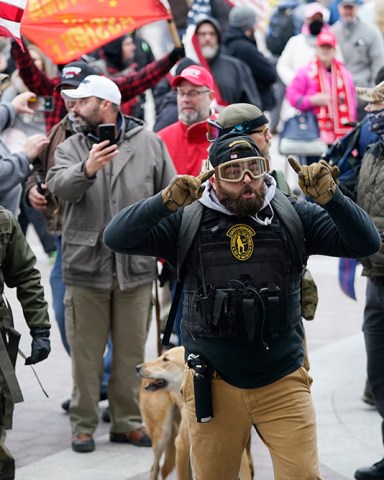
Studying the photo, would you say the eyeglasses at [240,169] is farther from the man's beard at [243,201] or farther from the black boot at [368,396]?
the black boot at [368,396]

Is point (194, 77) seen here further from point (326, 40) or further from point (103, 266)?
point (326, 40)

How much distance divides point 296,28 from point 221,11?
293cm

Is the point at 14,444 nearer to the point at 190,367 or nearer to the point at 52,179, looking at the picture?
the point at 52,179

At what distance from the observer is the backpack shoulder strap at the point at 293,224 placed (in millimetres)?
4766

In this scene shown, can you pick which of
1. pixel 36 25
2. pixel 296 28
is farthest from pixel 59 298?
pixel 296 28

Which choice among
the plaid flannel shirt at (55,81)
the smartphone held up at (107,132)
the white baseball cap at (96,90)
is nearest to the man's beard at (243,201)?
the smartphone held up at (107,132)

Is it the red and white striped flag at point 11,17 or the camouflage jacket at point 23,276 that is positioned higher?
the red and white striped flag at point 11,17

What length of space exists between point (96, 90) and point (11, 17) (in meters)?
0.81

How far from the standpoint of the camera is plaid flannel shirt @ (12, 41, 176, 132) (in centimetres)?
816

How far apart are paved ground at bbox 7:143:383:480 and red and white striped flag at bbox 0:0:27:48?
2370 millimetres

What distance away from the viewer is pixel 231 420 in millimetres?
4730

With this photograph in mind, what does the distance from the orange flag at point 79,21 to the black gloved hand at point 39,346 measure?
3192 mm

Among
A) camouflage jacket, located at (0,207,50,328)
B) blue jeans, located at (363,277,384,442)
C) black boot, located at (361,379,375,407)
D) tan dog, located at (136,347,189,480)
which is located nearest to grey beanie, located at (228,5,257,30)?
black boot, located at (361,379,375,407)

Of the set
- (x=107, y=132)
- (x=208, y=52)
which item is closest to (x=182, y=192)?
(x=107, y=132)
